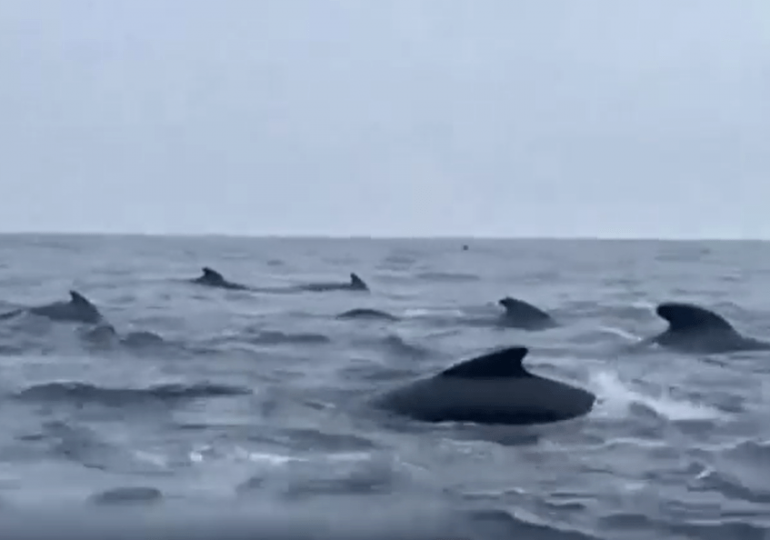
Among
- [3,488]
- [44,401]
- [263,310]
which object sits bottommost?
[3,488]

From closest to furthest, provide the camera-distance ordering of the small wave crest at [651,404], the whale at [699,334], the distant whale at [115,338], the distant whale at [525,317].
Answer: the small wave crest at [651,404] < the whale at [699,334] < the distant whale at [115,338] < the distant whale at [525,317]

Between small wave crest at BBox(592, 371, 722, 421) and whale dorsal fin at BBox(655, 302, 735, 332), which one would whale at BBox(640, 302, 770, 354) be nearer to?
whale dorsal fin at BBox(655, 302, 735, 332)

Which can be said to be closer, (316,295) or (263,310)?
(263,310)

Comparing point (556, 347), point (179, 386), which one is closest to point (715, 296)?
point (556, 347)

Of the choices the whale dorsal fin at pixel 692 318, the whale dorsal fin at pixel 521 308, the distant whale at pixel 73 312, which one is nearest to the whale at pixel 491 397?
the whale dorsal fin at pixel 692 318

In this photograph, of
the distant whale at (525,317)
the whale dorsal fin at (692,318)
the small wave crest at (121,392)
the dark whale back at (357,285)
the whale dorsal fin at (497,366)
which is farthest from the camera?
the dark whale back at (357,285)

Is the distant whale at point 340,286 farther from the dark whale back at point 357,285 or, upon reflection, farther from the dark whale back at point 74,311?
the dark whale back at point 74,311

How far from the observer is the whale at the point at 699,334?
23938 mm

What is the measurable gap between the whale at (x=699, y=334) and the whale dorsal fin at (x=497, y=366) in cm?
944

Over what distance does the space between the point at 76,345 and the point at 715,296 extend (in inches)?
1191

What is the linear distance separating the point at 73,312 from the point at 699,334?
1501cm

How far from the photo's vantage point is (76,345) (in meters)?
24.7

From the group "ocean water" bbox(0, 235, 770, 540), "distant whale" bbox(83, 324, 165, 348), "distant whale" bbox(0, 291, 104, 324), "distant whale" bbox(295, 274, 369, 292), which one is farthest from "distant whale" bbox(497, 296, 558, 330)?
"distant whale" bbox(295, 274, 369, 292)

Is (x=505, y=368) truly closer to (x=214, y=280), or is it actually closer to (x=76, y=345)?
(x=76, y=345)
